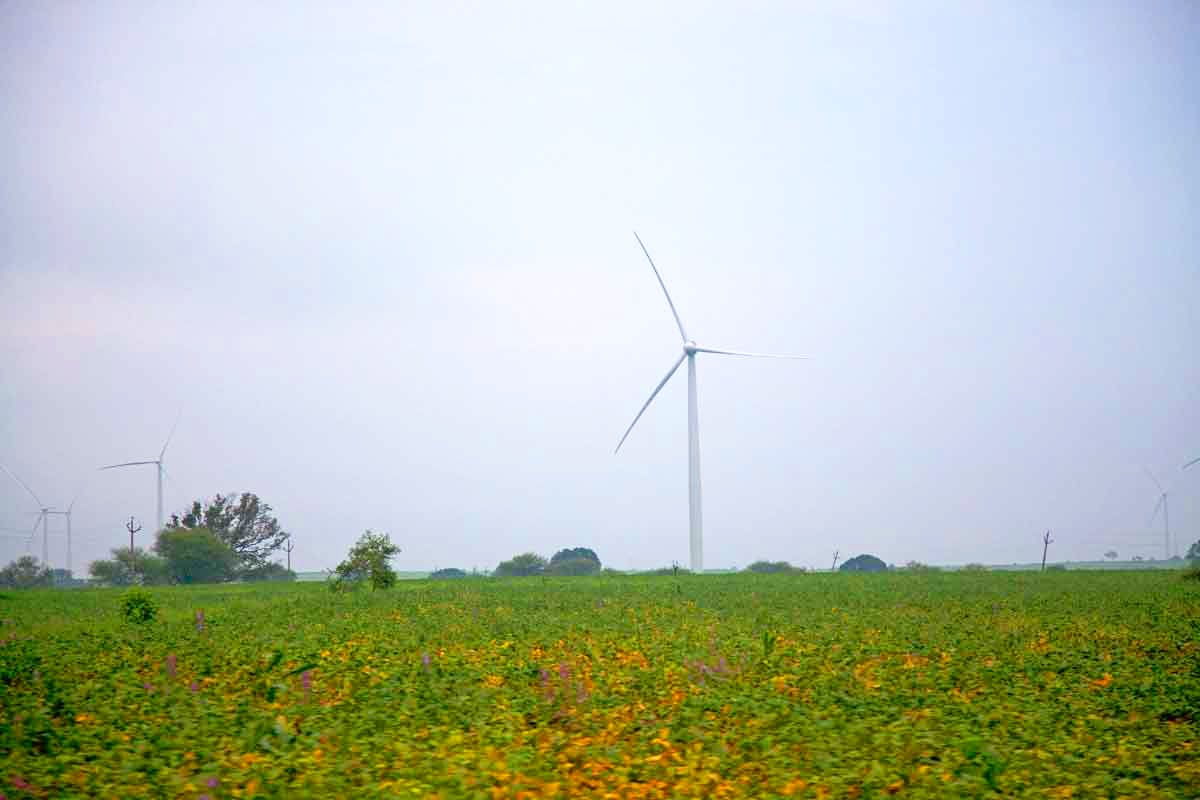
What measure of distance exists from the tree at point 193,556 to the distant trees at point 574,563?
36.7 metres

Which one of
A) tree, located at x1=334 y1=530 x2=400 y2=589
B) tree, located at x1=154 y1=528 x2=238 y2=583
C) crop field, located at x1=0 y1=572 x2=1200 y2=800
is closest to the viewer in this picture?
crop field, located at x1=0 y1=572 x2=1200 y2=800

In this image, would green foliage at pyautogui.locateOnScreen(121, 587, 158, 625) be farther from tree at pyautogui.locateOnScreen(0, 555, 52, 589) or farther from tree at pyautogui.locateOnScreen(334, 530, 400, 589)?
tree at pyautogui.locateOnScreen(0, 555, 52, 589)

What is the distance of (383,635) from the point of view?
20188mm

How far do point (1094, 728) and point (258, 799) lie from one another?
9.60m

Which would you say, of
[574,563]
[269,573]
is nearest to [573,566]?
[574,563]

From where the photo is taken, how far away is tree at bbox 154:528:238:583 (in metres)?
95.6

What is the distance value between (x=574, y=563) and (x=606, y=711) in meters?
112

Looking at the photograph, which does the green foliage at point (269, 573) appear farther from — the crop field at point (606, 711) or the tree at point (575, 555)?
the crop field at point (606, 711)

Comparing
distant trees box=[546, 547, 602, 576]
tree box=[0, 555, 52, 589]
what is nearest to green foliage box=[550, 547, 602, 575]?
distant trees box=[546, 547, 602, 576]

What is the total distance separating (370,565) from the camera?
45.7 metres

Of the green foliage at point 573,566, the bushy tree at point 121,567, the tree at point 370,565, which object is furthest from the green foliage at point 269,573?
the tree at point 370,565

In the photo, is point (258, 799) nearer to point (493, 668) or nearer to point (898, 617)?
point (493, 668)

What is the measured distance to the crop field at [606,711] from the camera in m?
8.73

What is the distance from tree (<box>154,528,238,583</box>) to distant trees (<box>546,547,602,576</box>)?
3674 centimetres
